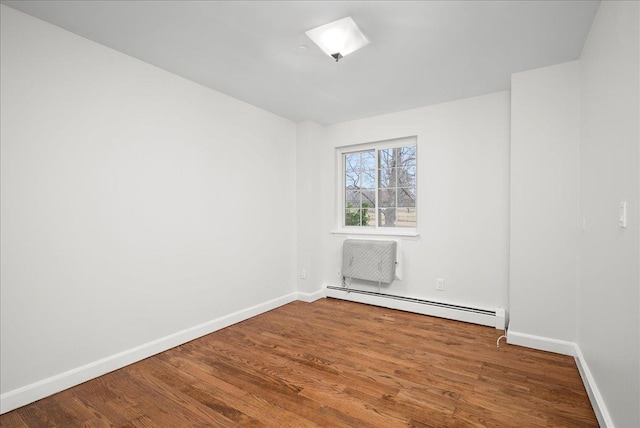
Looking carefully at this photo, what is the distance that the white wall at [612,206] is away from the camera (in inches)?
49.9

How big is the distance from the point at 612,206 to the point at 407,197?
2198 millimetres

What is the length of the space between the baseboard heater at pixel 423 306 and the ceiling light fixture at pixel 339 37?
2.69 meters

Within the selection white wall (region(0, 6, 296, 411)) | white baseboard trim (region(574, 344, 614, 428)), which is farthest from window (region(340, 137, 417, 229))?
white baseboard trim (region(574, 344, 614, 428))

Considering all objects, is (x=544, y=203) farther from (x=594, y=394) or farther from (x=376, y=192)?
(x=376, y=192)

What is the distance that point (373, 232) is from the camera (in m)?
3.87

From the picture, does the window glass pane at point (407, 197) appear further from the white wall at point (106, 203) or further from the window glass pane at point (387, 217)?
the white wall at point (106, 203)

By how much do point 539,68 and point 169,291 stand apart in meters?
3.69

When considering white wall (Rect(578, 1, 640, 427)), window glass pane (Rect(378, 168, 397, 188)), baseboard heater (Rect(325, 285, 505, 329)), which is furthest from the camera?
window glass pane (Rect(378, 168, 397, 188))

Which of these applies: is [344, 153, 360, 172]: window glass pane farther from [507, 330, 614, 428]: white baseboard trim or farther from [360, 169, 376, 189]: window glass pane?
[507, 330, 614, 428]: white baseboard trim

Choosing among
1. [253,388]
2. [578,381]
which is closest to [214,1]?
[253,388]

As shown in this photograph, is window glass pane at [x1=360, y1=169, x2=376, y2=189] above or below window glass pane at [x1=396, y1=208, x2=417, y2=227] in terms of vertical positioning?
above

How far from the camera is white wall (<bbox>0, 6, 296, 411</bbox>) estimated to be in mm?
1835

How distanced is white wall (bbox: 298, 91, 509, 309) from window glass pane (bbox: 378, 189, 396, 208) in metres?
0.37

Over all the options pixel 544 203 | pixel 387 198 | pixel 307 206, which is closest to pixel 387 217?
pixel 387 198
